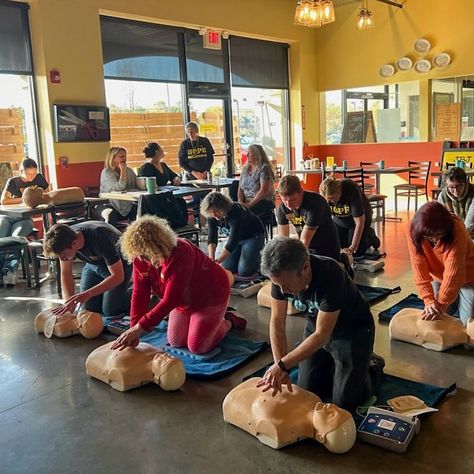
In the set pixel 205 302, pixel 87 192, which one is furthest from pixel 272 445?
pixel 87 192

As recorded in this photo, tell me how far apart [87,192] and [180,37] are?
2.95m

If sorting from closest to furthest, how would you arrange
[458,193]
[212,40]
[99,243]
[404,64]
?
[99,243] → [458,193] → [212,40] → [404,64]

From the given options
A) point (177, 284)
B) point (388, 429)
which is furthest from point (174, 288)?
point (388, 429)

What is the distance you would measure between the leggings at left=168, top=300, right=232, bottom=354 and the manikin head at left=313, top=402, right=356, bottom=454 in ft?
3.59

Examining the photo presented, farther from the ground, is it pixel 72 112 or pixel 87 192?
pixel 72 112

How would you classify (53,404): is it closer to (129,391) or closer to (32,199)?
(129,391)

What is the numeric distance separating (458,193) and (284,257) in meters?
2.67

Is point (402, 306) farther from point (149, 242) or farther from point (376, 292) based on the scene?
point (149, 242)

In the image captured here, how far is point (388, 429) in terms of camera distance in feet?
7.33

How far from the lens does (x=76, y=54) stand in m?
6.46

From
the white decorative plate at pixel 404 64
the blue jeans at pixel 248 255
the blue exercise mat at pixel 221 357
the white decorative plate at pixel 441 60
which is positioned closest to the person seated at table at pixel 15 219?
the blue jeans at pixel 248 255

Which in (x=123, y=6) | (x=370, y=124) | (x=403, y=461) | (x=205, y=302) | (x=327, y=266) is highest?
(x=123, y=6)

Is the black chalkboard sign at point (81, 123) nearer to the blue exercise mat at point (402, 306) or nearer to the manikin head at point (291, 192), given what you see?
the manikin head at point (291, 192)

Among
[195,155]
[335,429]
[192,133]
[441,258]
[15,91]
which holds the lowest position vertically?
[335,429]
